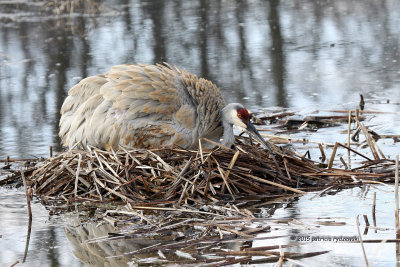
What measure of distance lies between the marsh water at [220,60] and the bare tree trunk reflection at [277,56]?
1.0 inches

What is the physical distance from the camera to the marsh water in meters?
5.28

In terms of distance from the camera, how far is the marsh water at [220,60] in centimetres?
528

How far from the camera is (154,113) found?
640cm

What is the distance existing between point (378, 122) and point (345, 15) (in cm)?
728

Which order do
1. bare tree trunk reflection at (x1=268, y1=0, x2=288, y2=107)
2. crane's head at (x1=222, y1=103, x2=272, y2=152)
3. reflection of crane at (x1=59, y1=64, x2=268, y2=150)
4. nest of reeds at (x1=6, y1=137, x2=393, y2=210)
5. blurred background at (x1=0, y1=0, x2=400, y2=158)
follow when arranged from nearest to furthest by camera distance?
nest of reeds at (x1=6, y1=137, x2=393, y2=210)
crane's head at (x1=222, y1=103, x2=272, y2=152)
reflection of crane at (x1=59, y1=64, x2=268, y2=150)
blurred background at (x1=0, y1=0, x2=400, y2=158)
bare tree trunk reflection at (x1=268, y1=0, x2=288, y2=107)

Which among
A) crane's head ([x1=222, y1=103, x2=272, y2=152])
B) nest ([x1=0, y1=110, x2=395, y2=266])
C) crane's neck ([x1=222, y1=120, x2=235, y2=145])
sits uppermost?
crane's head ([x1=222, y1=103, x2=272, y2=152])

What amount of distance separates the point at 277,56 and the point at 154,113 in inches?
220

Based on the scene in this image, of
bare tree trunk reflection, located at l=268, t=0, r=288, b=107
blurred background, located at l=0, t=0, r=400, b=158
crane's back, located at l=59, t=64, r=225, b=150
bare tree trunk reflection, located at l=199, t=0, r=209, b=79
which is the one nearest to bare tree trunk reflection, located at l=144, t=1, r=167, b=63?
blurred background, located at l=0, t=0, r=400, b=158

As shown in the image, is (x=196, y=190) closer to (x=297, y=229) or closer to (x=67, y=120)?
(x=297, y=229)

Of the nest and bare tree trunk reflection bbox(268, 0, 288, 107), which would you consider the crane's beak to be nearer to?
the nest

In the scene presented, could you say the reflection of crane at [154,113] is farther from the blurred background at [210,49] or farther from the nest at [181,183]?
the blurred background at [210,49]

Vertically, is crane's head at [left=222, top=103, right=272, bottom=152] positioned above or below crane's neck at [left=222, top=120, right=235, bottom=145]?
above

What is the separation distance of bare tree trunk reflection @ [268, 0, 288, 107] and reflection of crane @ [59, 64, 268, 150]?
250 cm

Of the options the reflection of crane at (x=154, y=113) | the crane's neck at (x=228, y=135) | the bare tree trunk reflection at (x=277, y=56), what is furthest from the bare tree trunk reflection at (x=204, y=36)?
the crane's neck at (x=228, y=135)
